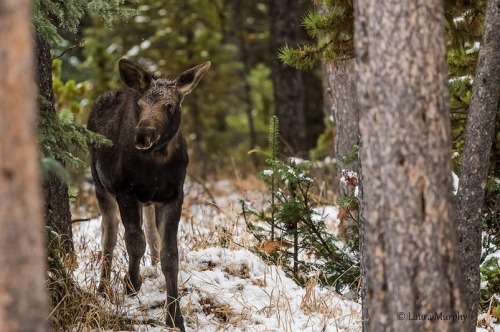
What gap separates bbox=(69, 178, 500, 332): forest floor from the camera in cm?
844

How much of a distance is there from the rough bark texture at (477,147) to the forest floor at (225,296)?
1246 mm

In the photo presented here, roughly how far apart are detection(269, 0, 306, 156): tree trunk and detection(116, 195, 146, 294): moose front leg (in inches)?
354

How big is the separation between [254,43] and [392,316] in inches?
703

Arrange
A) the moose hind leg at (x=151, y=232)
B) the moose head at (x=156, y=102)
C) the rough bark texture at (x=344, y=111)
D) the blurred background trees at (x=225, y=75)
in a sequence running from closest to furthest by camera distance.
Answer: the moose head at (x=156, y=102) → the moose hind leg at (x=151, y=232) → the rough bark texture at (x=344, y=111) → the blurred background trees at (x=225, y=75)

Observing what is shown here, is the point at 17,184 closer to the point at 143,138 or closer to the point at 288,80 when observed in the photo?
the point at 143,138

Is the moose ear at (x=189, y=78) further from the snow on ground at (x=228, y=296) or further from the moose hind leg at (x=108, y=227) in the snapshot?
the snow on ground at (x=228, y=296)

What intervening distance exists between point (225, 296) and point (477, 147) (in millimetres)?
2896

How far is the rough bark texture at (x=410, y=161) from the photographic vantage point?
6.03m

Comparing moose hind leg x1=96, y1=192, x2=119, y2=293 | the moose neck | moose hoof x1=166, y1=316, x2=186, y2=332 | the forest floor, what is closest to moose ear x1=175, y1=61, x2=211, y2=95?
the moose neck

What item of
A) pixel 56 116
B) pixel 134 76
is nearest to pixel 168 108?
pixel 134 76

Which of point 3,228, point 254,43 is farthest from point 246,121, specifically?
point 3,228

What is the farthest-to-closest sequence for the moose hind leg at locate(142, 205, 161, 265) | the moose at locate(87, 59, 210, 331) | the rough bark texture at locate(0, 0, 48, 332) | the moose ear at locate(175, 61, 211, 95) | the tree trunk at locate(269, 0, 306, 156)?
the tree trunk at locate(269, 0, 306, 156)
the moose hind leg at locate(142, 205, 161, 265)
the moose ear at locate(175, 61, 211, 95)
the moose at locate(87, 59, 210, 331)
the rough bark texture at locate(0, 0, 48, 332)

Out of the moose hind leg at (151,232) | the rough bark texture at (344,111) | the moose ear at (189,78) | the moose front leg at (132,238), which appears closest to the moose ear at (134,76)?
the moose ear at (189,78)

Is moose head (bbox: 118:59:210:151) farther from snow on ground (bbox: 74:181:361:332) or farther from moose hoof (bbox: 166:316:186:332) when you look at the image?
moose hoof (bbox: 166:316:186:332)
